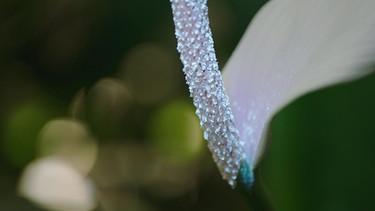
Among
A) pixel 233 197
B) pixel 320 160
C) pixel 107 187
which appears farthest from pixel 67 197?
pixel 320 160

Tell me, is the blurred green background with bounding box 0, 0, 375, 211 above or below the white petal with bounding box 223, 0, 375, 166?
below

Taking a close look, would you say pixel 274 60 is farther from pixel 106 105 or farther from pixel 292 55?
pixel 106 105

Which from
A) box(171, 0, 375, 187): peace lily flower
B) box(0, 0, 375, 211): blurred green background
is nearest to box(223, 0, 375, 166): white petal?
box(171, 0, 375, 187): peace lily flower

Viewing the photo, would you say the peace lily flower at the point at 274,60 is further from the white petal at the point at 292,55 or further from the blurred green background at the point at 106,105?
the blurred green background at the point at 106,105

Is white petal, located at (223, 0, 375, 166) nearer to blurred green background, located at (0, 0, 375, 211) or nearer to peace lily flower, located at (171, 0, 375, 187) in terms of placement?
peace lily flower, located at (171, 0, 375, 187)

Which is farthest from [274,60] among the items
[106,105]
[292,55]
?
[106,105]

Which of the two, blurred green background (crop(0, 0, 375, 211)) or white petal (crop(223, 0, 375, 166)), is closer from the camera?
white petal (crop(223, 0, 375, 166))
